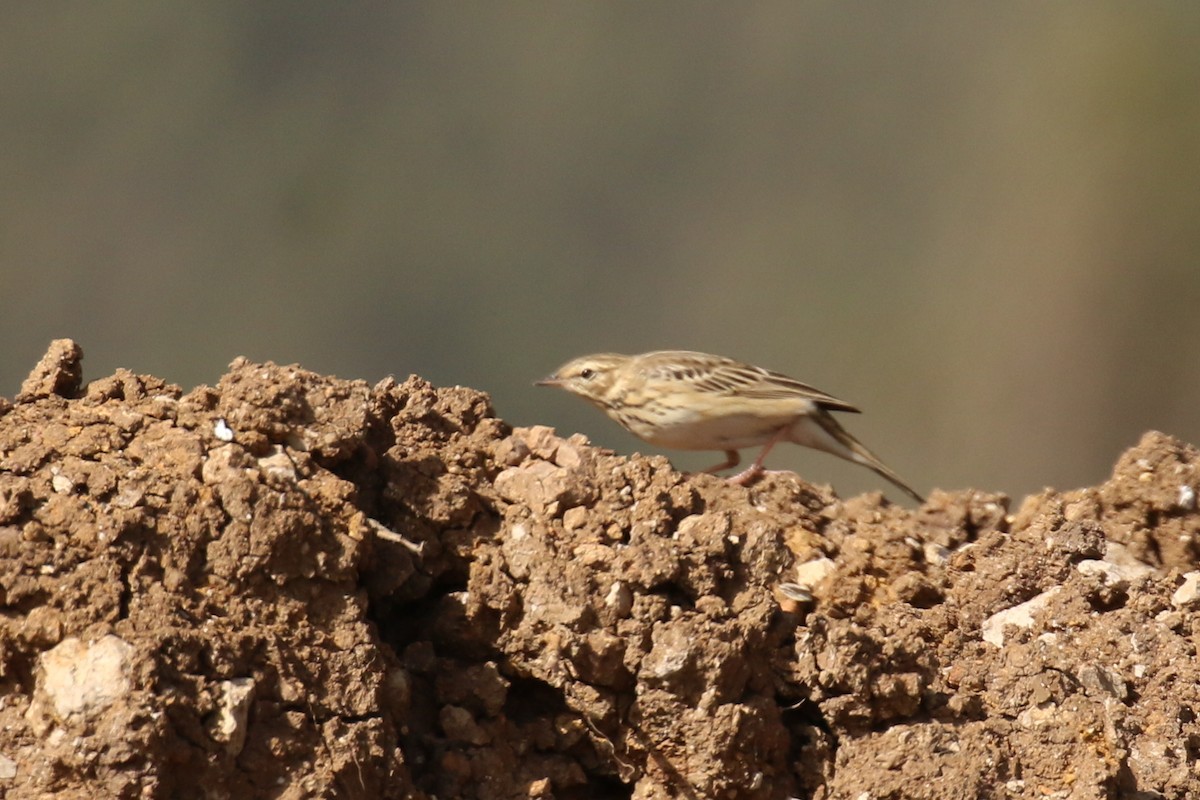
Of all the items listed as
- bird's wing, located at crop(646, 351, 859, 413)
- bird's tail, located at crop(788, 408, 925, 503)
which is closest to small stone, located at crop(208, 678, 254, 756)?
bird's wing, located at crop(646, 351, 859, 413)

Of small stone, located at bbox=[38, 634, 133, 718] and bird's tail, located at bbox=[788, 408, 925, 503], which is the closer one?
small stone, located at bbox=[38, 634, 133, 718]

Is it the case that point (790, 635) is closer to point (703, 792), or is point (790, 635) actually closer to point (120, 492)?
point (703, 792)

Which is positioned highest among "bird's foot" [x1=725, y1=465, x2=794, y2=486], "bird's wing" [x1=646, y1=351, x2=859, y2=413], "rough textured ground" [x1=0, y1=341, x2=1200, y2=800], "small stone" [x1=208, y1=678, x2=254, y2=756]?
"bird's wing" [x1=646, y1=351, x2=859, y2=413]

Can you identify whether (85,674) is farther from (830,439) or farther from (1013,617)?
(830,439)

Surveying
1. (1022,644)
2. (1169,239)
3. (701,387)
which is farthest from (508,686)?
(1169,239)

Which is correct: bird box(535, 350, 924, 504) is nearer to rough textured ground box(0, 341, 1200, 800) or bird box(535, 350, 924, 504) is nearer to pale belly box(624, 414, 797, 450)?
pale belly box(624, 414, 797, 450)

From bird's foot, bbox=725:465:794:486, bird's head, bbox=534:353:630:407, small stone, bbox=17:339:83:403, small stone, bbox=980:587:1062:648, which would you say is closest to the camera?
small stone, bbox=17:339:83:403
